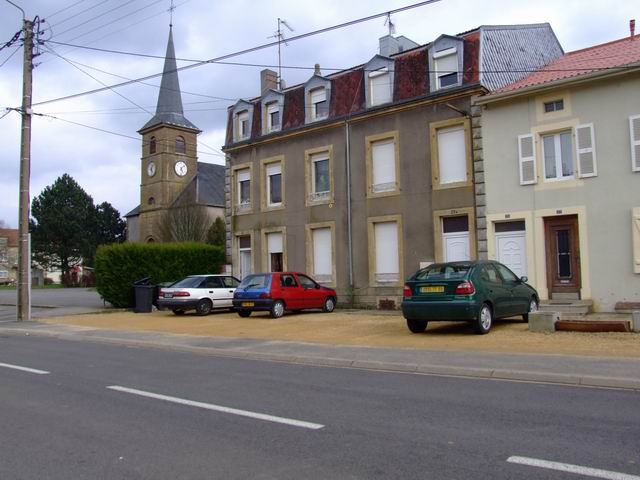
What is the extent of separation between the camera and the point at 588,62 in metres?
18.4

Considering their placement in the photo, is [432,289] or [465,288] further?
[432,289]

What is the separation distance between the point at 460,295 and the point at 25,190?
51.6 ft

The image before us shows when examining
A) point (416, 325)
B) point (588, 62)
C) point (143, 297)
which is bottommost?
point (416, 325)

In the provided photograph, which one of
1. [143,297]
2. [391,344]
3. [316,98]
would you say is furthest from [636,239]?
[143,297]

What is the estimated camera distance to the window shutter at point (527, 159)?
17688 millimetres

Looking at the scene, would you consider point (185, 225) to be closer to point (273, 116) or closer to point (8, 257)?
point (273, 116)

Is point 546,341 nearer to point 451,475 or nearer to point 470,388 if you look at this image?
point 470,388

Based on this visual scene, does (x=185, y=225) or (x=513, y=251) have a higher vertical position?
(x=185, y=225)

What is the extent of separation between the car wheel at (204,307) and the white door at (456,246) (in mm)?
8325

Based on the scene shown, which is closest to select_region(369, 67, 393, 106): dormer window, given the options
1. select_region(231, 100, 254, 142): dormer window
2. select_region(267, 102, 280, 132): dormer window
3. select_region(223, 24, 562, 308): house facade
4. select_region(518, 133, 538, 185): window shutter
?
select_region(223, 24, 562, 308): house facade

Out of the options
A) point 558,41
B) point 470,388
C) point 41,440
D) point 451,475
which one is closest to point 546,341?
point 470,388

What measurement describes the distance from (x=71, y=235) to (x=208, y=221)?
26.4m

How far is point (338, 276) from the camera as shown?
73.9 feet

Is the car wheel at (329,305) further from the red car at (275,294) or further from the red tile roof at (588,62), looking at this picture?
the red tile roof at (588,62)
